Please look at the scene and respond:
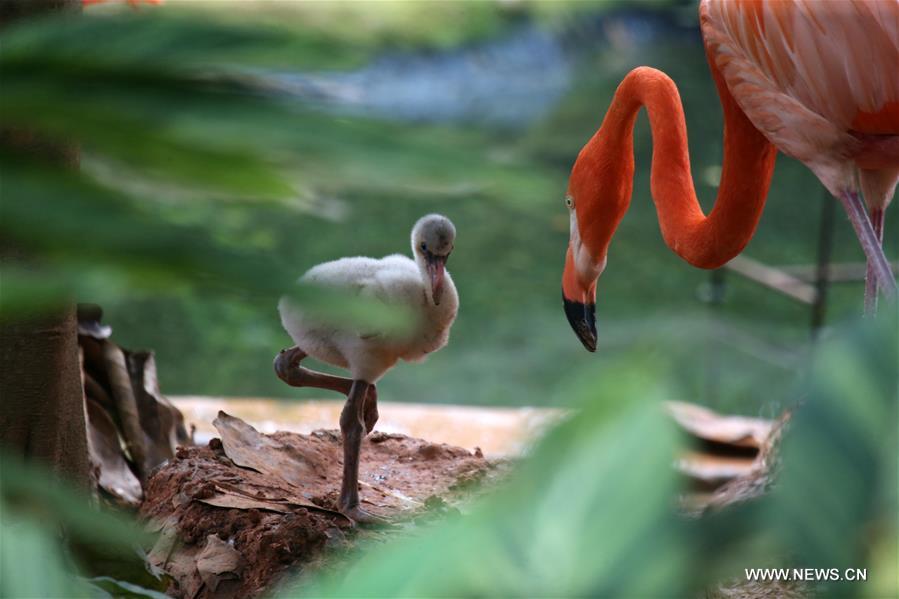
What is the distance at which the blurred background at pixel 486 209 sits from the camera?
11.5 inches

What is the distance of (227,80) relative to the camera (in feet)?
0.99

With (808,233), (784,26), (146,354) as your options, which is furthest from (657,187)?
(808,233)

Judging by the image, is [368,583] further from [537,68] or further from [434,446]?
[537,68]

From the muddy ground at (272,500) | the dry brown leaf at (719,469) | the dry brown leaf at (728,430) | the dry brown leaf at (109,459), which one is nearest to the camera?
the muddy ground at (272,500)

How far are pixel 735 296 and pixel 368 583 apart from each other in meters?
5.88

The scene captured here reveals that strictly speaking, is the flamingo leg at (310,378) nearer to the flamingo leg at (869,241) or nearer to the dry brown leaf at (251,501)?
the dry brown leaf at (251,501)

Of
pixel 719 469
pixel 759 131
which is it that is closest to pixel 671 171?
pixel 759 131

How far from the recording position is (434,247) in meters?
1.67

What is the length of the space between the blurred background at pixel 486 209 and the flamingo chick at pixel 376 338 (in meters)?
0.18

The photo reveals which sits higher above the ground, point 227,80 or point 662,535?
point 227,80

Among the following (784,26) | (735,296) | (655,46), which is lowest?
(735,296)

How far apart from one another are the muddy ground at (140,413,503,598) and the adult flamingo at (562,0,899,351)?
0.43 m

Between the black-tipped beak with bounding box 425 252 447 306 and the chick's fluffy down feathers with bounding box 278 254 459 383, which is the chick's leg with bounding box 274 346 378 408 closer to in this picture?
the chick's fluffy down feathers with bounding box 278 254 459 383

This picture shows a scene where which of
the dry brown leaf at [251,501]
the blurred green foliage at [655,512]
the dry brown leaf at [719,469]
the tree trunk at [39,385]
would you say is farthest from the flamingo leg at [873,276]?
the blurred green foliage at [655,512]
